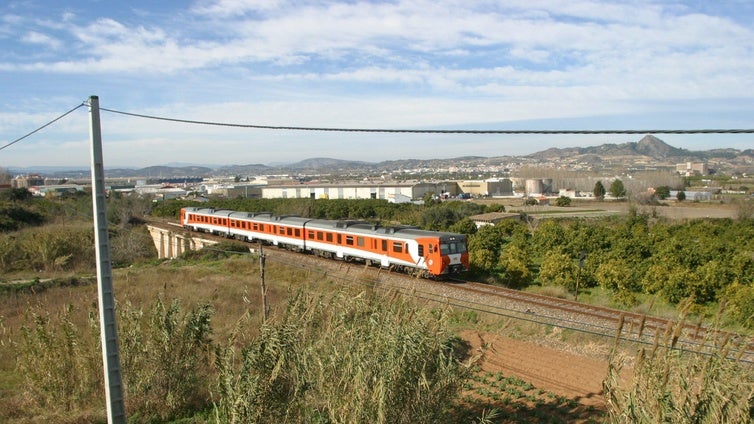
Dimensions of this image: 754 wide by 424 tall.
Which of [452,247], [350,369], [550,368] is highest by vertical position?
[350,369]

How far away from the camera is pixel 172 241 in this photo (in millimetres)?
38000

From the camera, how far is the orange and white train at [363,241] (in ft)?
64.8

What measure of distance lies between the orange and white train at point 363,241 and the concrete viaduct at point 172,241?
8.43 feet

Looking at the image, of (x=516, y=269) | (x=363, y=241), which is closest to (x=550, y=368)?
(x=516, y=269)

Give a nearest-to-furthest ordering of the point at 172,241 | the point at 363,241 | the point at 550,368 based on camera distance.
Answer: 1. the point at 550,368
2. the point at 363,241
3. the point at 172,241

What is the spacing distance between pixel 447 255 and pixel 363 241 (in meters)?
4.31

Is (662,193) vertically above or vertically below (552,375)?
above

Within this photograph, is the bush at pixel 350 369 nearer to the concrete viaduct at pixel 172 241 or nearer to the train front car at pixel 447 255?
the train front car at pixel 447 255

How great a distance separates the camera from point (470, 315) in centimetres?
1622

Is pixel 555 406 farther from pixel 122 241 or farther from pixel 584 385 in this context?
pixel 122 241

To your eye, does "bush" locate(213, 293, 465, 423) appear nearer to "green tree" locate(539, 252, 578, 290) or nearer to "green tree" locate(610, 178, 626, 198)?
"green tree" locate(539, 252, 578, 290)

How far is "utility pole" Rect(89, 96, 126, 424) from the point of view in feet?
20.7

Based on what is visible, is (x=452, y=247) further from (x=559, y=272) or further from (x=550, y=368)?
(x=550, y=368)

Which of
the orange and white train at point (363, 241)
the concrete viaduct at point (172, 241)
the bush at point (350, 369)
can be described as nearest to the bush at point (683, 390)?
the bush at point (350, 369)
